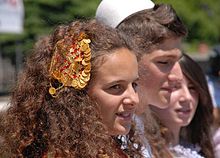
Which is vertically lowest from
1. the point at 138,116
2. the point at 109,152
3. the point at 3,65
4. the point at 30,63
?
the point at 3,65

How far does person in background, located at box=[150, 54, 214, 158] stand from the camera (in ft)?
9.89

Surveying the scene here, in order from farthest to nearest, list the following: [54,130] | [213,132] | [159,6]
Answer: [213,132]
[159,6]
[54,130]

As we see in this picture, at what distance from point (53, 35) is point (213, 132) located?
1572 mm

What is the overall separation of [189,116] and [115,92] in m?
1.15

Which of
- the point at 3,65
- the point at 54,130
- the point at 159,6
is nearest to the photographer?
the point at 54,130

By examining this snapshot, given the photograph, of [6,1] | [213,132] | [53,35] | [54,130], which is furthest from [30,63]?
[6,1]

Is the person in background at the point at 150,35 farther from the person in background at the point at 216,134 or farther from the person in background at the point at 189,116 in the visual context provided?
the person in background at the point at 216,134

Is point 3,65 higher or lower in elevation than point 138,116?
lower

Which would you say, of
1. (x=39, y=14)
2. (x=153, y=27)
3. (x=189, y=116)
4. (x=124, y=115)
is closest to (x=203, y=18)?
(x=39, y=14)

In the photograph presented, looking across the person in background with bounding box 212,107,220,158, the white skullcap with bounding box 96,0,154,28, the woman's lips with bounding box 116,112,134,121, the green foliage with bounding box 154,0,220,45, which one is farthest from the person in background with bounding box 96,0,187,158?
the green foliage with bounding box 154,0,220,45

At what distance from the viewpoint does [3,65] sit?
48.6ft

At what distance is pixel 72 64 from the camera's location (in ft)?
6.57

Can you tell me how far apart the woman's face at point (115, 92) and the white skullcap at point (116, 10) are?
0.46 meters

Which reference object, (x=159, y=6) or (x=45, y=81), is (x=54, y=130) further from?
(x=159, y=6)
